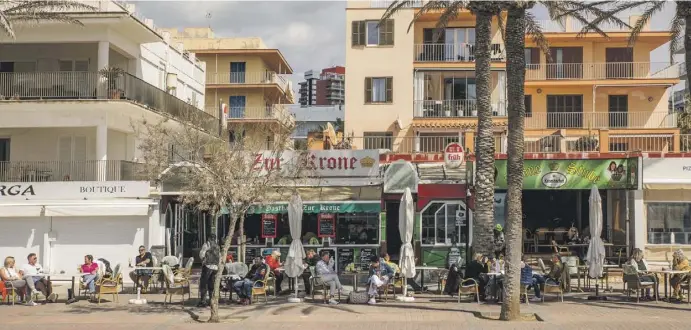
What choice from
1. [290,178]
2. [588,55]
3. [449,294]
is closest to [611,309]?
[449,294]

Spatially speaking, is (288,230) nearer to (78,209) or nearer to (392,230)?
(392,230)

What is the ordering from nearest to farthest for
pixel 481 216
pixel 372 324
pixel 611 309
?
pixel 372 324 < pixel 611 309 < pixel 481 216

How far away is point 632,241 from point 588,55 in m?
17.6

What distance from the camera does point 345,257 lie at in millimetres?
26781

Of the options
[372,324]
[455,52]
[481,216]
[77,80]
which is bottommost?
[372,324]

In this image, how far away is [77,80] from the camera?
95.8ft

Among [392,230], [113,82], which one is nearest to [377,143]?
[392,230]

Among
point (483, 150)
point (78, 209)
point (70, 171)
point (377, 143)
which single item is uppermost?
point (377, 143)

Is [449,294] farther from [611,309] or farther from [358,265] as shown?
[358,265]

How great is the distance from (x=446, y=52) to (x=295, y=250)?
24550 mm

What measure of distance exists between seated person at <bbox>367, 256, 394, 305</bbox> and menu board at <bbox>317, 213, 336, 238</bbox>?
6.47 metres

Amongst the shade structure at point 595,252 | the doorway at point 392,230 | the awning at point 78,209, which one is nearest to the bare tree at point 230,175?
→ the awning at point 78,209

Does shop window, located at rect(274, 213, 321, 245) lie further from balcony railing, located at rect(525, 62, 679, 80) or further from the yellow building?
balcony railing, located at rect(525, 62, 679, 80)

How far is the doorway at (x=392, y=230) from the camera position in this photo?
3094cm
